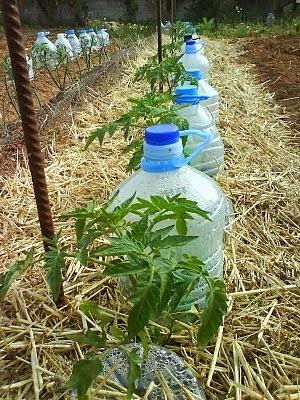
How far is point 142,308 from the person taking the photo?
0.90 metres

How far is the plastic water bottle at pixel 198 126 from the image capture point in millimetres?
1872

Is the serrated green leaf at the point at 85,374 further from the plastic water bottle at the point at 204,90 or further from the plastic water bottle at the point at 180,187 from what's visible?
the plastic water bottle at the point at 204,90

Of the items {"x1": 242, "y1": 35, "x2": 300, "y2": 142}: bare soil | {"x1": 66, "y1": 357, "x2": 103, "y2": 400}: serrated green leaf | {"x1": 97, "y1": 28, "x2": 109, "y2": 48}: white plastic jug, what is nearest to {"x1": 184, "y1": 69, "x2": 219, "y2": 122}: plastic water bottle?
{"x1": 242, "y1": 35, "x2": 300, "y2": 142}: bare soil

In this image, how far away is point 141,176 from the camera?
4.39 feet

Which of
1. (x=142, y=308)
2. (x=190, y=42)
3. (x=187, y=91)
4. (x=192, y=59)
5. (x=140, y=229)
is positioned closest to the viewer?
(x=142, y=308)

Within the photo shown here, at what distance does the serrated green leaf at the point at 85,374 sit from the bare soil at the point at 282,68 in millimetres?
2715

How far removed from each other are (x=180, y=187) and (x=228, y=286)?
41cm

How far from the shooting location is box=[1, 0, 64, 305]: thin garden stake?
105 cm

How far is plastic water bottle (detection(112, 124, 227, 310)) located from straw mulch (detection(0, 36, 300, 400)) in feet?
0.45

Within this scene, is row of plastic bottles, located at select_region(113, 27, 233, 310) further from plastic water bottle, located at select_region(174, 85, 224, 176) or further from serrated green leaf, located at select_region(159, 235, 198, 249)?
plastic water bottle, located at select_region(174, 85, 224, 176)

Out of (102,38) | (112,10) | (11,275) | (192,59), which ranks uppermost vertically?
(11,275)

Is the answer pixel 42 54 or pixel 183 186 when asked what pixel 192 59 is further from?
pixel 42 54

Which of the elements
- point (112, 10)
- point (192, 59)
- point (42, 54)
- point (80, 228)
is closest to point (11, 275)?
point (80, 228)

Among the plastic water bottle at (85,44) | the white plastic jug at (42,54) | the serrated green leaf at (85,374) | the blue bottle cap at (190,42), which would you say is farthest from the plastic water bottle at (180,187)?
the plastic water bottle at (85,44)
